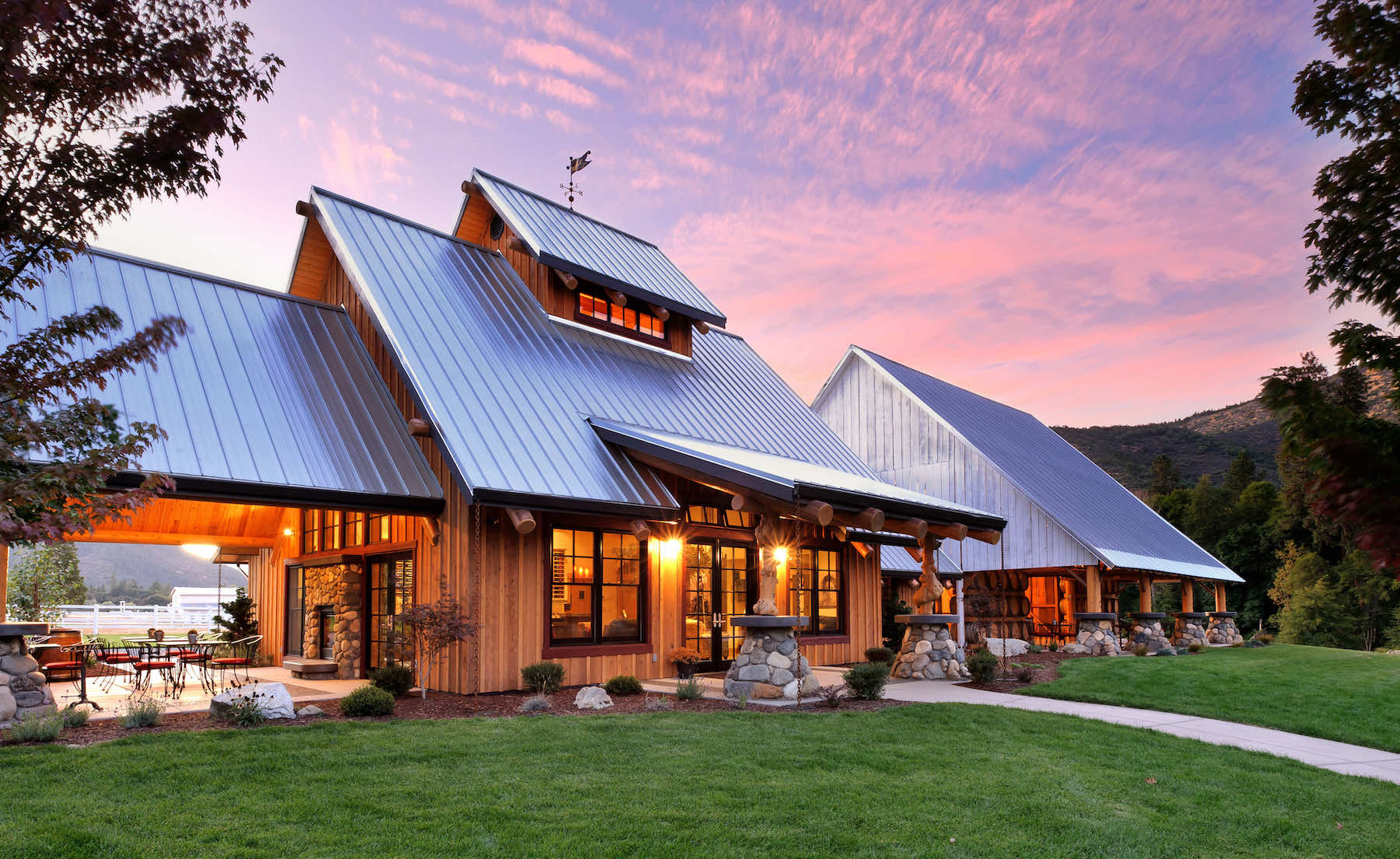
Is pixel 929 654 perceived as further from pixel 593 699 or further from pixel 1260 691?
pixel 593 699

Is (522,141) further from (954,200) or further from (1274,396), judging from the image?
(1274,396)

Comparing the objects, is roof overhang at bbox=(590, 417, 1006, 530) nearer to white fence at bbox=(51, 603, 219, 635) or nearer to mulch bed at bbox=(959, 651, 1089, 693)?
mulch bed at bbox=(959, 651, 1089, 693)

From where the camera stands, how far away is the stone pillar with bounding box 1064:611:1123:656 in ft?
69.1

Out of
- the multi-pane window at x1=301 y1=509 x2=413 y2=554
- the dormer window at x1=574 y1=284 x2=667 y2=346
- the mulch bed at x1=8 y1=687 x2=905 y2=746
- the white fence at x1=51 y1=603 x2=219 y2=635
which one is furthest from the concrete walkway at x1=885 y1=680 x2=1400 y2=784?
the white fence at x1=51 y1=603 x2=219 y2=635

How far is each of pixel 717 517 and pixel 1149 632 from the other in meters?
14.1

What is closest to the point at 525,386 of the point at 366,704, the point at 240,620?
the point at 366,704

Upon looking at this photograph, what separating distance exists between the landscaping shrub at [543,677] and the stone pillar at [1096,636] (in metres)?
14.5

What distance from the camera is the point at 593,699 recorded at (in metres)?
10.4

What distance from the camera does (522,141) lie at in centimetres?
2342

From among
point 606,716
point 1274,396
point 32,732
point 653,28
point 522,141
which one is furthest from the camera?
point 522,141

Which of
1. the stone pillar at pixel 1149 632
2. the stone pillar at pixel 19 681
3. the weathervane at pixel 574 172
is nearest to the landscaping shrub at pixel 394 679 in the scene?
the stone pillar at pixel 19 681

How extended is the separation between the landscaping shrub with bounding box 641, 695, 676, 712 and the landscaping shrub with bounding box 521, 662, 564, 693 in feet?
4.05

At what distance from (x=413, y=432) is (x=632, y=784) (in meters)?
6.72

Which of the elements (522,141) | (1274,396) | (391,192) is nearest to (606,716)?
(1274,396)
